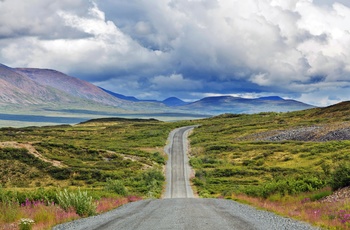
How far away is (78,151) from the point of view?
10581 centimetres

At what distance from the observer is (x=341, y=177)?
26609 millimetres

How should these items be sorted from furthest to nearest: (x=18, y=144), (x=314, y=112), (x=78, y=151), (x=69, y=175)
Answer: (x=314, y=112) → (x=78, y=151) → (x=18, y=144) → (x=69, y=175)

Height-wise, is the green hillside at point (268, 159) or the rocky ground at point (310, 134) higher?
the rocky ground at point (310, 134)

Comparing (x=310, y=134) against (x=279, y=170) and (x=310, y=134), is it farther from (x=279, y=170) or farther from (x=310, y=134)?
(x=279, y=170)

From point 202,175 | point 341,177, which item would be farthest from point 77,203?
point 202,175

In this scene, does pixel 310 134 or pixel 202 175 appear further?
pixel 310 134

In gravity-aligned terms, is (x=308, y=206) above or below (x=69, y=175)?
above

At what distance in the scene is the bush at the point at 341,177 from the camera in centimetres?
2614

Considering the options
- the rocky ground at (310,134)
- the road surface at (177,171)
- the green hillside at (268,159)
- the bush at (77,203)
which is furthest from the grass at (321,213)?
the rocky ground at (310,134)

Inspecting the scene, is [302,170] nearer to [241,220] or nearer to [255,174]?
[255,174]

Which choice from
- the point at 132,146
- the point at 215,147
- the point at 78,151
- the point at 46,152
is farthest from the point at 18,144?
the point at 215,147

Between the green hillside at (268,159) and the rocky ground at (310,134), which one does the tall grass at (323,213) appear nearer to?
the green hillside at (268,159)

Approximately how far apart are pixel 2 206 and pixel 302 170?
71.2 meters

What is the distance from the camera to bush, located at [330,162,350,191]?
26.1 metres
